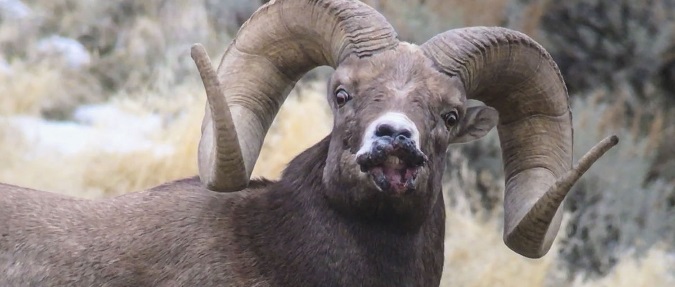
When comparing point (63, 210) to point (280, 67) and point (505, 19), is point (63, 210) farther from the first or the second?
point (505, 19)

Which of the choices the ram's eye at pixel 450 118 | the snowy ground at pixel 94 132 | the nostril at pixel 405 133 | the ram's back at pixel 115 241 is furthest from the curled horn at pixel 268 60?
the snowy ground at pixel 94 132

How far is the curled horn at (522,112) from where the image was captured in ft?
20.5

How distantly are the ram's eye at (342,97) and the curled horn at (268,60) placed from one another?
0.64ft

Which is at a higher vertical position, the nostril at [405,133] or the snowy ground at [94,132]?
the snowy ground at [94,132]

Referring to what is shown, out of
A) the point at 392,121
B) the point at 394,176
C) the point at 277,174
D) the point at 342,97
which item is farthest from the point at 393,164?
the point at 277,174

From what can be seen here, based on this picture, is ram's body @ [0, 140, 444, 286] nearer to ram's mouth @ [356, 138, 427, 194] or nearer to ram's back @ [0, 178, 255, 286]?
ram's back @ [0, 178, 255, 286]

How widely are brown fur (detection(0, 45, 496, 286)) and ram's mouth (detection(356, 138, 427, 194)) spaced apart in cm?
14

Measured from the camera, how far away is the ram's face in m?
5.56

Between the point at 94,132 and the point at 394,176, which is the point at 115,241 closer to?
the point at 394,176

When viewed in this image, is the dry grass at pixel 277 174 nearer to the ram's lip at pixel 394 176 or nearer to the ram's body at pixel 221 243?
the ram's body at pixel 221 243

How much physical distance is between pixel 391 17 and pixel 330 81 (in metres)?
8.08

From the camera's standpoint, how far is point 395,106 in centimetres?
580

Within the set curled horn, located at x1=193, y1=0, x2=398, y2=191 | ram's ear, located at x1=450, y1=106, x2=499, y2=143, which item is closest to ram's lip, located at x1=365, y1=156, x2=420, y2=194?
curled horn, located at x1=193, y1=0, x2=398, y2=191

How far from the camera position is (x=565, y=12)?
15391mm
